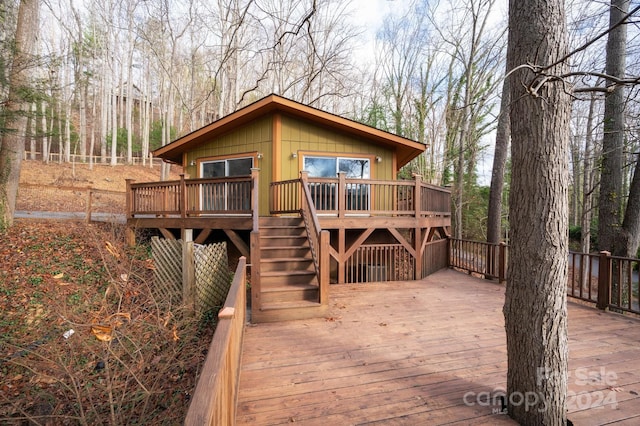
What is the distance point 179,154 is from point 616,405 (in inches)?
443

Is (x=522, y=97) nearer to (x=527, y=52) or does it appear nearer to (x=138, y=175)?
(x=527, y=52)

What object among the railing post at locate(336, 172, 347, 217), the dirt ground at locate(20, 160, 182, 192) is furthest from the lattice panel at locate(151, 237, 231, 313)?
the dirt ground at locate(20, 160, 182, 192)

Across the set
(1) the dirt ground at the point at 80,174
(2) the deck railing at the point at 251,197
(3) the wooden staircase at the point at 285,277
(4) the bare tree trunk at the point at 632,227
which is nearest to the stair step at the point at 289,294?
(3) the wooden staircase at the point at 285,277

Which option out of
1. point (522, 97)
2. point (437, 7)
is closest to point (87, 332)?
point (522, 97)

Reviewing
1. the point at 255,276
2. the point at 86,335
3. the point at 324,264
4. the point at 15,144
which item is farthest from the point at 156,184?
the point at 324,264

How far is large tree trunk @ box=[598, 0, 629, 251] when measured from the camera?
20.1ft

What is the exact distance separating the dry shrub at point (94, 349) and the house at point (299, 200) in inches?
54.7

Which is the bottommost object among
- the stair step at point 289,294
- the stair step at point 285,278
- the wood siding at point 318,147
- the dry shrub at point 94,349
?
the dry shrub at point 94,349

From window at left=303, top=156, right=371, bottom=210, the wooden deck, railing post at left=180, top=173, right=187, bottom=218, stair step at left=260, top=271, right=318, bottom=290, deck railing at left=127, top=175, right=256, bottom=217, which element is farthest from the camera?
window at left=303, top=156, right=371, bottom=210

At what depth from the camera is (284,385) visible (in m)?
2.69

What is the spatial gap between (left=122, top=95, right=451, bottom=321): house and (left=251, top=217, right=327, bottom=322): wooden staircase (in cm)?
2

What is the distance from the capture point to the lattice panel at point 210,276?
5562 mm

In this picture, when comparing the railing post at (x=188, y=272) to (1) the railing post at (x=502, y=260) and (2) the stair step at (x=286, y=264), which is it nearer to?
(2) the stair step at (x=286, y=264)

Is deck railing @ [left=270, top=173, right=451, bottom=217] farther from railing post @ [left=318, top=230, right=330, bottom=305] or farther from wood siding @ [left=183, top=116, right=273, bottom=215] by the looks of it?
railing post @ [left=318, top=230, right=330, bottom=305]
